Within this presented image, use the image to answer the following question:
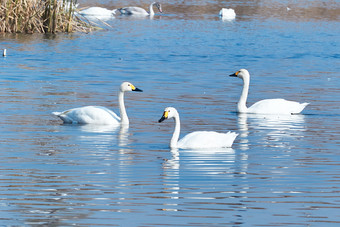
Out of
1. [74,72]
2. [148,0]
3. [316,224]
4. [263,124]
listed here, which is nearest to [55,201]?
[316,224]

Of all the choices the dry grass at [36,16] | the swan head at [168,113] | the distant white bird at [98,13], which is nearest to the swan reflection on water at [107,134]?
the swan head at [168,113]

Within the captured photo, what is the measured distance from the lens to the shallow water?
8.69 meters

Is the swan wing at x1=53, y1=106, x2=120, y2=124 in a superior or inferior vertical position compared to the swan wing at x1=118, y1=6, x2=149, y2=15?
inferior

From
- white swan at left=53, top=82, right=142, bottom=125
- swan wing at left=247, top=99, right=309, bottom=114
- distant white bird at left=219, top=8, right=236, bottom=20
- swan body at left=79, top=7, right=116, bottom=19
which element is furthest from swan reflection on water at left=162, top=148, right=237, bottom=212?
distant white bird at left=219, top=8, right=236, bottom=20

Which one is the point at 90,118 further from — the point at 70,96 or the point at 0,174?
the point at 0,174

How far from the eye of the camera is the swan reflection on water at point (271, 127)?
45.7 feet

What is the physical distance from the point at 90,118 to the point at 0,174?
4.95 meters

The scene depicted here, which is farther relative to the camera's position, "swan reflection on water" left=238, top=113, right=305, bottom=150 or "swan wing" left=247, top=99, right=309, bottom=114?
→ "swan wing" left=247, top=99, right=309, bottom=114

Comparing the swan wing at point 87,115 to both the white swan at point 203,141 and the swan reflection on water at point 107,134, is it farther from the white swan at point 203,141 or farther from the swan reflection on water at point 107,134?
the white swan at point 203,141

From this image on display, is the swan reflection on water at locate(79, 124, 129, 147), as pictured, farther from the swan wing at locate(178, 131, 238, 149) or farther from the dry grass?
the dry grass

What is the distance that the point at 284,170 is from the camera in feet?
36.4

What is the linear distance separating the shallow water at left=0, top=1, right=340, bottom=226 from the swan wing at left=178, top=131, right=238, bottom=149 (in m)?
0.16

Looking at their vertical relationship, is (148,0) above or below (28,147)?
above

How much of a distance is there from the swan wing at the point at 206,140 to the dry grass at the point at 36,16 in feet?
61.1
